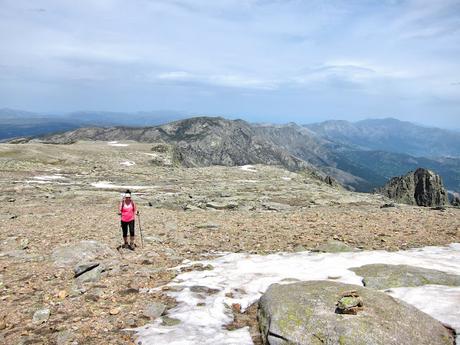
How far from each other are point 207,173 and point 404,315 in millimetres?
61953

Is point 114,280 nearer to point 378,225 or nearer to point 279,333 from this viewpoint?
point 279,333

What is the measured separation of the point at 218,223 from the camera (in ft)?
87.9

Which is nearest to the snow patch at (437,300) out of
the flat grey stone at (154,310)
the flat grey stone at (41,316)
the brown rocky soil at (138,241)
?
the brown rocky soil at (138,241)

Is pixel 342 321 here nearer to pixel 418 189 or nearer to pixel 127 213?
pixel 127 213

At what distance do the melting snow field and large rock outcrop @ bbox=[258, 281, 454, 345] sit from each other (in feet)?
2.79

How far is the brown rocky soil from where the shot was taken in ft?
41.0

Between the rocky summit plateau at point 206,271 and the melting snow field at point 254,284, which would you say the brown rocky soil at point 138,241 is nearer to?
the rocky summit plateau at point 206,271

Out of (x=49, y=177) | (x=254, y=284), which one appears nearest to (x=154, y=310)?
(x=254, y=284)

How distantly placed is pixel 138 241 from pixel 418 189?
103 m

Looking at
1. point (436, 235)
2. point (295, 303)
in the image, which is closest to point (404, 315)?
point (295, 303)

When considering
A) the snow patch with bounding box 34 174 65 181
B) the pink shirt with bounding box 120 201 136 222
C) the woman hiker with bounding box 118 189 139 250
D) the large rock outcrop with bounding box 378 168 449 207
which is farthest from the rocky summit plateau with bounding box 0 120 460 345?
the large rock outcrop with bounding box 378 168 449 207

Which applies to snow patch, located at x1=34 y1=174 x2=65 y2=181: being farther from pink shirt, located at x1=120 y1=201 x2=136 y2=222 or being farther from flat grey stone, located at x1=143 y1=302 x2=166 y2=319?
flat grey stone, located at x1=143 y1=302 x2=166 y2=319

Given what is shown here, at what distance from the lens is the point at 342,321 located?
9.84 metres

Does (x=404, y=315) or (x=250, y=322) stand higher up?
(x=404, y=315)
